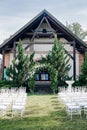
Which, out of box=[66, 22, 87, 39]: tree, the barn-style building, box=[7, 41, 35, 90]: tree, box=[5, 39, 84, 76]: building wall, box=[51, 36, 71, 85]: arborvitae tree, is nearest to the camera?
box=[7, 41, 35, 90]: tree

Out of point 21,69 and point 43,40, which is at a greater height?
point 43,40

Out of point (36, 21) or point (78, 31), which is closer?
point (36, 21)

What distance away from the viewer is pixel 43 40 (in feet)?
95.9

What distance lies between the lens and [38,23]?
28.7 m

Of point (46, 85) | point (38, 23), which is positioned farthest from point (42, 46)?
point (46, 85)

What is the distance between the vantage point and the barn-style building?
2705 cm

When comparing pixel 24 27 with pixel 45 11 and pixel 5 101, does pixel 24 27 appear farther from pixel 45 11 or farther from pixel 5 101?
pixel 5 101

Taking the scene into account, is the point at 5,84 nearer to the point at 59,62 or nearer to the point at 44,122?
the point at 59,62

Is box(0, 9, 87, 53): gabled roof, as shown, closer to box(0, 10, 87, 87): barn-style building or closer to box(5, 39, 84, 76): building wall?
box(0, 10, 87, 87): barn-style building

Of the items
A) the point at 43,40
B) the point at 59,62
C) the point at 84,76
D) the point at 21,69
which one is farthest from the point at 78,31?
the point at 21,69

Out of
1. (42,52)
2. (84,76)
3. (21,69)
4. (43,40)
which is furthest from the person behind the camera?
(43,40)

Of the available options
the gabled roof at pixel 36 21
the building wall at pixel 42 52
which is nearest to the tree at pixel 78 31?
the building wall at pixel 42 52

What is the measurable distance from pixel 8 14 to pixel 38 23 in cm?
440

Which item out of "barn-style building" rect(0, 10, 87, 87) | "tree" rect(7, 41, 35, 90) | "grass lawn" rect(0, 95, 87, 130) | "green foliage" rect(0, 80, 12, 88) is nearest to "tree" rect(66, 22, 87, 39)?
"barn-style building" rect(0, 10, 87, 87)
